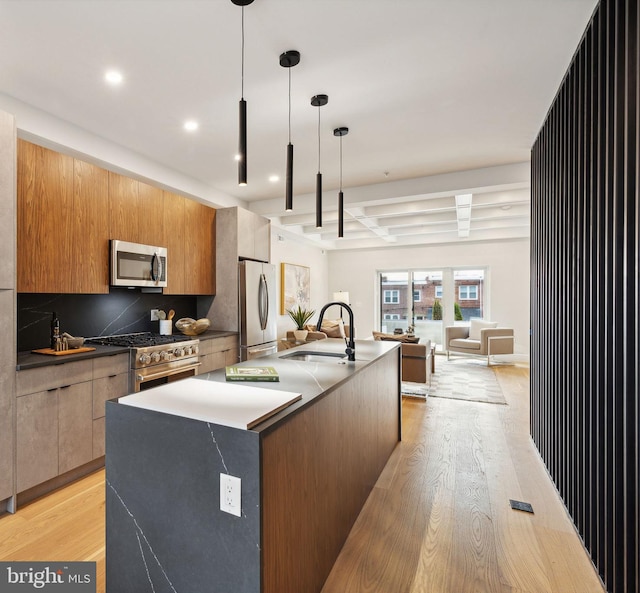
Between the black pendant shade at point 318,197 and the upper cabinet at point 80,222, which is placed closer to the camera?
the upper cabinet at point 80,222

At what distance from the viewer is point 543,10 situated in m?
1.86

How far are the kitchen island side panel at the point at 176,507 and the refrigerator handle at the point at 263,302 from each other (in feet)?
10.6

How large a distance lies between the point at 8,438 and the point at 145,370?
978 millimetres

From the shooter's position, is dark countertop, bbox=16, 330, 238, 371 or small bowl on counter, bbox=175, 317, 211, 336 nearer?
→ dark countertop, bbox=16, 330, 238, 371

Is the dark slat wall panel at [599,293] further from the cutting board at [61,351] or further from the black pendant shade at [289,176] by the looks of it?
the cutting board at [61,351]

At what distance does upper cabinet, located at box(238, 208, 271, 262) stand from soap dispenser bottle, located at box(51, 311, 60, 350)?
2028mm

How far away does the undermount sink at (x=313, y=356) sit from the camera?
2.63 m

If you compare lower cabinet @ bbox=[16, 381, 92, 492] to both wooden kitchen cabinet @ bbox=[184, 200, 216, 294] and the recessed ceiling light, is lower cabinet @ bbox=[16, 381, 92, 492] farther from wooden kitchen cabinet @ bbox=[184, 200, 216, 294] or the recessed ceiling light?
the recessed ceiling light

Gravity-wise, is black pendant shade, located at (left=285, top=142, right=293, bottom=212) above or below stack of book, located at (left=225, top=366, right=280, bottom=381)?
above

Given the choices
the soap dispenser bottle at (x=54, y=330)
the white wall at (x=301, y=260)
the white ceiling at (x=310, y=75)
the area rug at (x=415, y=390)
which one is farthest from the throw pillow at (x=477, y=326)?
the soap dispenser bottle at (x=54, y=330)

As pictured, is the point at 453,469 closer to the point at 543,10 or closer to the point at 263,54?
the point at 543,10

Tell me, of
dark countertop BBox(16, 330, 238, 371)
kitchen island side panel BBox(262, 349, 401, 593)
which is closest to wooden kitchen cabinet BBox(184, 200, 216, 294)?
dark countertop BBox(16, 330, 238, 371)

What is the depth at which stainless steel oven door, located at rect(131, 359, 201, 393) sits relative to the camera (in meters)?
3.01

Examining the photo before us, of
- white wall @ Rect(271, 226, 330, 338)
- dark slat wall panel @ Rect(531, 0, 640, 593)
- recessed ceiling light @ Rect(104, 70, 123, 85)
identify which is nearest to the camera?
dark slat wall panel @ Rect(531, 0, 640, 593)
